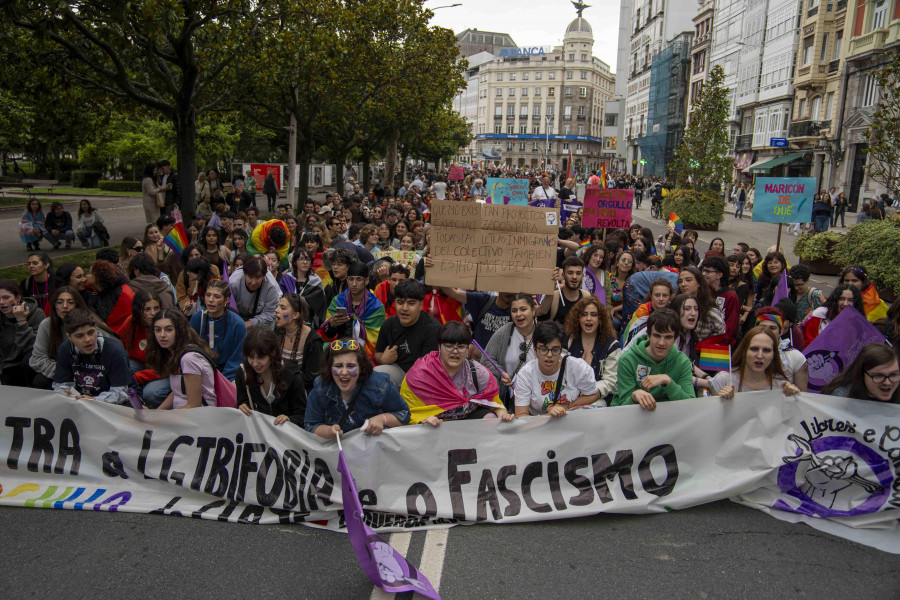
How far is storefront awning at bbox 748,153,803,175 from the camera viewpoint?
42.5 meters

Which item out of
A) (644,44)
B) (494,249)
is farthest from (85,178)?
(644,44)

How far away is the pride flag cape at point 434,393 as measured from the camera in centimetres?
517

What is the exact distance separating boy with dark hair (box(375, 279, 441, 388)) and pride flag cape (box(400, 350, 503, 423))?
23.0 inches

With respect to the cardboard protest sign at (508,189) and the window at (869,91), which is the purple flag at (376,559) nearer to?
the cardboard protest sign at (508,189)

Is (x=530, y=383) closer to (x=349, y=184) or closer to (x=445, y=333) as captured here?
(x=445, y=333)

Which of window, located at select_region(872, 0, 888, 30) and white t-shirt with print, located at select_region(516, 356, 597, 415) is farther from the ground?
window, located at select_region(872, 0, 888, 30)

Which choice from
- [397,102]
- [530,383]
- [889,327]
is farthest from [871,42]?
[530,383]

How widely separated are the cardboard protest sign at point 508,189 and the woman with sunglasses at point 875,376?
11.6 m

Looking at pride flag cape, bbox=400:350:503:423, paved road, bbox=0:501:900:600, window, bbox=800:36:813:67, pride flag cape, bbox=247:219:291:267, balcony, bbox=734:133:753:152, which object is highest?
window, bbox=800:36:813:67

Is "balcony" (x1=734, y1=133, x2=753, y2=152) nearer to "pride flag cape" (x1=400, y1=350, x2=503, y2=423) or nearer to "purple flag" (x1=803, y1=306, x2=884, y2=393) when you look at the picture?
"purple flag" (x1=803, y1=306, x2=884, y2=393)

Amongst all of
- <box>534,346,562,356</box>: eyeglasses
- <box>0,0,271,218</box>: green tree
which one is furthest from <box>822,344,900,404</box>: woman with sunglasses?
<box>0,0,271,218</box>: green tree

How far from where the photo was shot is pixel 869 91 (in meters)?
35.2

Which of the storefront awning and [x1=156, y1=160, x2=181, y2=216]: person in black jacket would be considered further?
the storefront awning

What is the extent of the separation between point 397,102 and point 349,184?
4.15 meters
